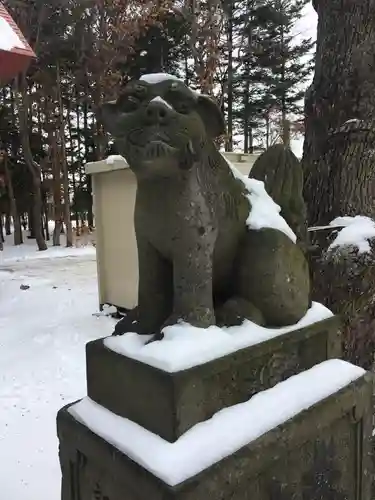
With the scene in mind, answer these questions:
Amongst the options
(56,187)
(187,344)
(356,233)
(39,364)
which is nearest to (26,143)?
(56,187)

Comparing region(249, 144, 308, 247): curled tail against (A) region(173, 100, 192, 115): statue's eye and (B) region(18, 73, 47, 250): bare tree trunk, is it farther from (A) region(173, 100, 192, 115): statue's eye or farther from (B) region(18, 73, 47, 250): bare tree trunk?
(B) region(18, 73, 47, 250): bare tree trunk

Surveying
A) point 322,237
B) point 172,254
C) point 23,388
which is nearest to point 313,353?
point 172,254

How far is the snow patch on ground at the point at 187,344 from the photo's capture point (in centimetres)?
91

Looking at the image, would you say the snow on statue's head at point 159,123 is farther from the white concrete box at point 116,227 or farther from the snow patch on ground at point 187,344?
the white concrete box at point 116,227

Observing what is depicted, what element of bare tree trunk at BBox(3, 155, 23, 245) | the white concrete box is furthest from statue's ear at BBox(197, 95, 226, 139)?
bare tree trunk at BBox(3, 155, 23, 245)

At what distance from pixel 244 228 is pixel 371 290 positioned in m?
0.90

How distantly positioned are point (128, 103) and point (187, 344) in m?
0.50

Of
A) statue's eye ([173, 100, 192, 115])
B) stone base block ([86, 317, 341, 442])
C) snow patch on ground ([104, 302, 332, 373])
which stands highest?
statue's eye ([173, 100, 192, 115])

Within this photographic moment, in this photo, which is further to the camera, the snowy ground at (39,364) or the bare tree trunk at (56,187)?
the bare tree trunk at (56,187)

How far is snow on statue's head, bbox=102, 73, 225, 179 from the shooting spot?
86 cm

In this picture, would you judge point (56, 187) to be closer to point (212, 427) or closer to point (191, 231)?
point (191, 231)

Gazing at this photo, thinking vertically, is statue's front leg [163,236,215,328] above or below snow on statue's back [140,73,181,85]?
below

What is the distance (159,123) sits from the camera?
2.83ft

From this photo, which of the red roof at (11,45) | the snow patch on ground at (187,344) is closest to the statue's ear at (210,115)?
the snow patch on ground at (187,344)
